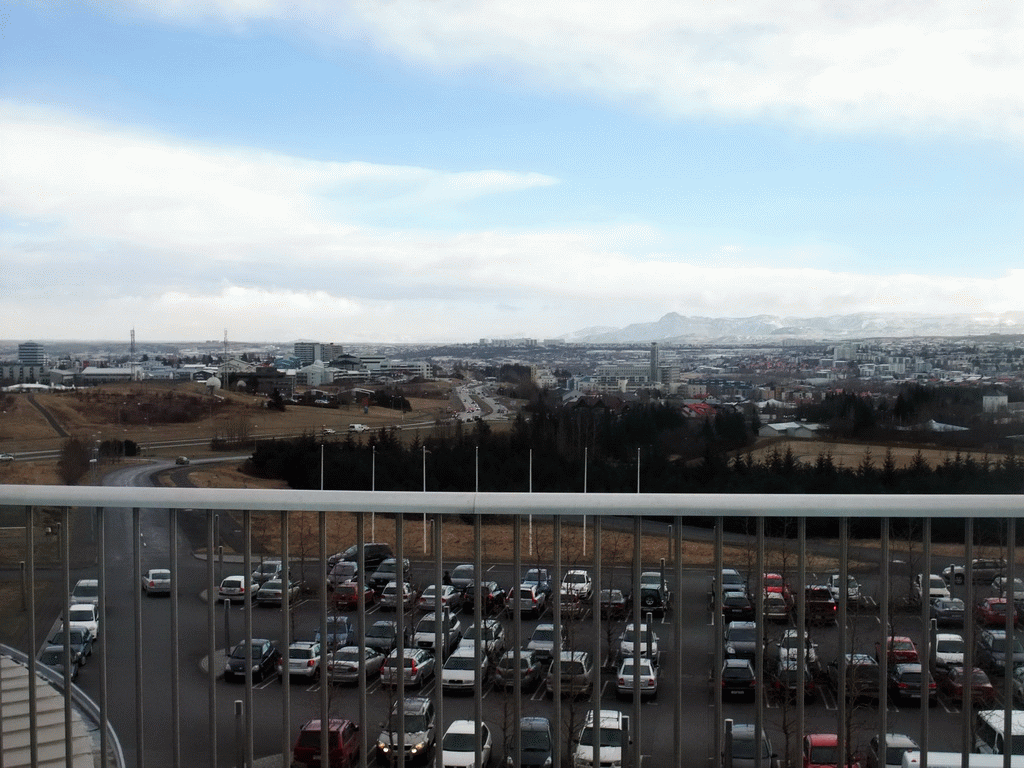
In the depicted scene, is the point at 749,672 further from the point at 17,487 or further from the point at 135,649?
the point at 17,487

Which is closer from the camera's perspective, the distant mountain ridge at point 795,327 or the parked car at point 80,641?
the parked car at point 80,641

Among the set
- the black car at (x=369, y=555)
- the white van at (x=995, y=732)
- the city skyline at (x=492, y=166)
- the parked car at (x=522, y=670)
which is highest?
the city skyline at (x=492, y=166)

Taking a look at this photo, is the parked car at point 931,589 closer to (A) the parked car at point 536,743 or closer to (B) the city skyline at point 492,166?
(A) the parked car at point 536,743

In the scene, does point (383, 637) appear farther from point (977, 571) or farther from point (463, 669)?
point (977, 571)

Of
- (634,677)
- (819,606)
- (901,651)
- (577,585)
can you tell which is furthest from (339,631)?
(901,651)

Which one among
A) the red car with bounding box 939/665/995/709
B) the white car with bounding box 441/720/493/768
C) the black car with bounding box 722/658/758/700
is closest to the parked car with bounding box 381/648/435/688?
the white car with bounding box 441/720/493/768

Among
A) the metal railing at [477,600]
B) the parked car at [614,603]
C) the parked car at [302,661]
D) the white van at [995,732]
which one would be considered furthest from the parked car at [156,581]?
Answer: the white van at [995,732]

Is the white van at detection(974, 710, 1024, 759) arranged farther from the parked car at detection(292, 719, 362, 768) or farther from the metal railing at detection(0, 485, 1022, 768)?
the parked car at detection(292, 719, 362, 768)
